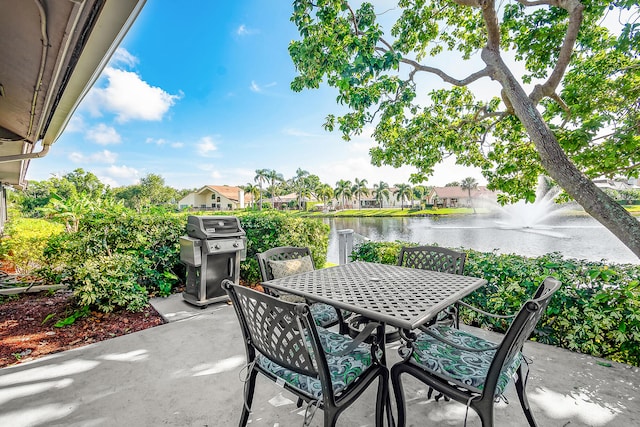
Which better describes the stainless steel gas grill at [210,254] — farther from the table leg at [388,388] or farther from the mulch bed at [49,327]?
the table leg at [388,388]

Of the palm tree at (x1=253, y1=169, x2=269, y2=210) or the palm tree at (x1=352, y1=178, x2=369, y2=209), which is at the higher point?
the palm tree at (x1=253, y1=169, x2=269, y2=210)

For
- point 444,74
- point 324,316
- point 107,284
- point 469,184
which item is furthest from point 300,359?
point 469,184

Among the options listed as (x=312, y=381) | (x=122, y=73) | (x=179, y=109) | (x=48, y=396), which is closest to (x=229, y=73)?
(x=122, y=73)

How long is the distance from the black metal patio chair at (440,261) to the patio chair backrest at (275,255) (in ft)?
3.47

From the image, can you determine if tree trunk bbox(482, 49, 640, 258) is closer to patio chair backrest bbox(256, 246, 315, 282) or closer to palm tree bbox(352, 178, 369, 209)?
patio chair backrest bbox(256, 246, 315, 282)

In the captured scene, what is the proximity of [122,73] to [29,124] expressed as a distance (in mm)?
3417

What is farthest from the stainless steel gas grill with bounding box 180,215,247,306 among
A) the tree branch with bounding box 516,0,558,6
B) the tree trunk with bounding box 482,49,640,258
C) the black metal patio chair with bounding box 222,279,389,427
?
the tree branch with bounding box 516,0,558,6

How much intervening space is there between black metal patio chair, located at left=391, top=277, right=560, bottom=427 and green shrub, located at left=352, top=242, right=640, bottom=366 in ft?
4.19

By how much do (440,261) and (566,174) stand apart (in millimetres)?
1794

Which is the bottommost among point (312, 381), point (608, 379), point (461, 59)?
point (608, 379)

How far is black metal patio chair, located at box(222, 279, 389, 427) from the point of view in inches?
44.9

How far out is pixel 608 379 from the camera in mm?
1994

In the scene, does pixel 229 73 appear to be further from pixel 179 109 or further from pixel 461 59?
pixel 461 59

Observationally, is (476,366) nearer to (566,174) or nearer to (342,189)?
(566,174)
